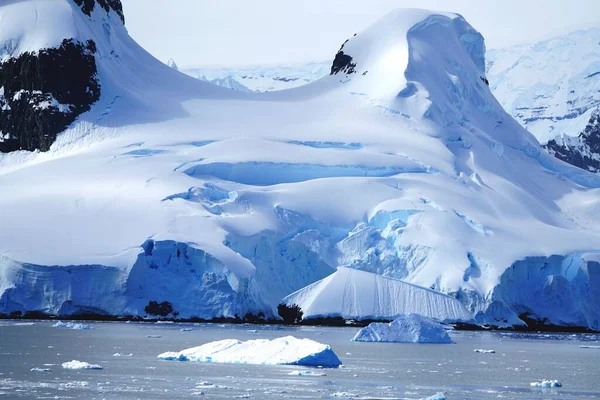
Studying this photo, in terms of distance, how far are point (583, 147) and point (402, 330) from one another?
67727mm

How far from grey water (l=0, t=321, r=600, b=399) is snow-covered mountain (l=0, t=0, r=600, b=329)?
8.49 ft

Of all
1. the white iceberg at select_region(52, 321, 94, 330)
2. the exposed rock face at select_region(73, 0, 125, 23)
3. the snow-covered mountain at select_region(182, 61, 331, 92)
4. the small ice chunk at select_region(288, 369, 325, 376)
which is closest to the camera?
the small ice chunk at select_region(288, 369, 325, 376)

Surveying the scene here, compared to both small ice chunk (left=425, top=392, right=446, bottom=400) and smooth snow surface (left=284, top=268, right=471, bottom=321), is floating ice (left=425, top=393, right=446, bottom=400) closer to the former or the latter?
small ice chunk (left=425, top=392, right=446, bottom=400)

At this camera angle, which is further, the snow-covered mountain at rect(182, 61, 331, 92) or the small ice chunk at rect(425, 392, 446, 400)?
the snow-covered mountain at rect(182, 61, 331, 92)

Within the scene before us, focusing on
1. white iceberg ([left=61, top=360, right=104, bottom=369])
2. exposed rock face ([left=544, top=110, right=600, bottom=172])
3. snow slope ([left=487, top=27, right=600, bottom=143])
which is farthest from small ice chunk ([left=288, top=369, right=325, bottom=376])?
snow slope ([left=487, top=27, right=600, bottom=143])

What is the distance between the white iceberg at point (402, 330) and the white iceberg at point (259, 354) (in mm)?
9609

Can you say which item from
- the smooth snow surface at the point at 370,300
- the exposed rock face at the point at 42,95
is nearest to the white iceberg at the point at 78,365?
the smooth snow surface at the point at 370,300

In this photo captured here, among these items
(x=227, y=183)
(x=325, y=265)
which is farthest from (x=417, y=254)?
(x=227, y=183)

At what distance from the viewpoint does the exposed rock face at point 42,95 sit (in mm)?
65000

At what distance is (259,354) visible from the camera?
34188 millimetres

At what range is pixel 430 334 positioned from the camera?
4572 centimetres

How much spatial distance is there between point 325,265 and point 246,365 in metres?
21.0

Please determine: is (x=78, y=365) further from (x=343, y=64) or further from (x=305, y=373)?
(x=343, y=64)

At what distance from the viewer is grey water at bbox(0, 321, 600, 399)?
27.6m
